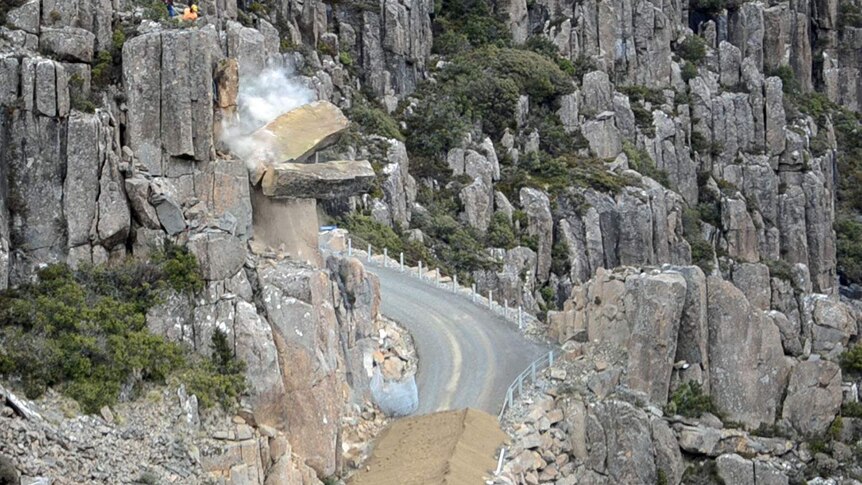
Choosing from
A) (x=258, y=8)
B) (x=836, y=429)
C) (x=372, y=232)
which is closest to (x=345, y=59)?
(x=258, y=8)

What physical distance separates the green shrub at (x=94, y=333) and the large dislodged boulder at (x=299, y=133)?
5.27 meters

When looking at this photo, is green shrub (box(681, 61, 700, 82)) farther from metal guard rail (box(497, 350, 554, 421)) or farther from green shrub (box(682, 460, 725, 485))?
green shrub (box(682, 460, 725, 485))

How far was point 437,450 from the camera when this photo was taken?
107 feet

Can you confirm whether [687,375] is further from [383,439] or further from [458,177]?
[458,177]

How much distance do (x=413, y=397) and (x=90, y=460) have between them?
35.0 ft

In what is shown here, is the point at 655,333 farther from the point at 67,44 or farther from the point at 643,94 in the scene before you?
the point at 643,94

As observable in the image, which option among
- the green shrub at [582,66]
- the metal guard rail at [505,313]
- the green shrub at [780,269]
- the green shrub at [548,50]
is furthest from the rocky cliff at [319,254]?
the green shrub at [582,66]

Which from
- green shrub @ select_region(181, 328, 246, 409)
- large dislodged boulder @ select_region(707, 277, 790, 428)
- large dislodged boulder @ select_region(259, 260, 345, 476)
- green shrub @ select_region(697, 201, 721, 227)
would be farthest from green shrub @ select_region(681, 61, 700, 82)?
green shrub @ select_region(181, 328, 246, 409)

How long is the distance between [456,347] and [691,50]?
65050 millimetres

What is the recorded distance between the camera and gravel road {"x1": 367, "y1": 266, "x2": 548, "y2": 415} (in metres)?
36.4

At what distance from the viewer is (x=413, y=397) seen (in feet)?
117

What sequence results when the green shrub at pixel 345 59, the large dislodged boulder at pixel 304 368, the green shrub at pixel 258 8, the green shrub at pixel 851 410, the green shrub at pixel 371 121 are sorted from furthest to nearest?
the green shrub at pixel 345 59
the green shrub at pixel 258 8
the green shrub at pixel 371 121
the green shrub at pixel 851 410
the large dislodged boulder at pixel 304 368

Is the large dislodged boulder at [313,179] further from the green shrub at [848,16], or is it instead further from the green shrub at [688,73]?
the green shrub at [848,16]

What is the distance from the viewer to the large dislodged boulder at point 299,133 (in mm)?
35844
